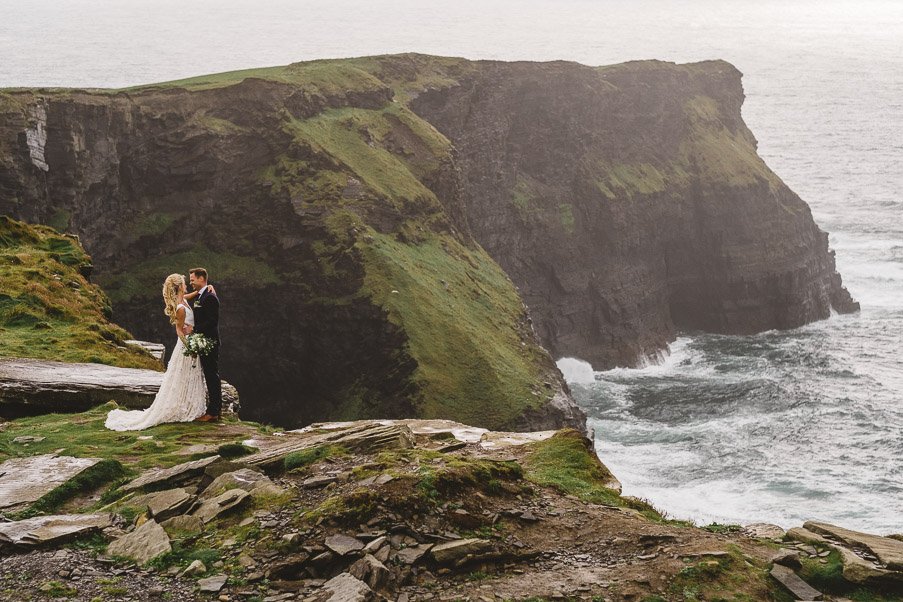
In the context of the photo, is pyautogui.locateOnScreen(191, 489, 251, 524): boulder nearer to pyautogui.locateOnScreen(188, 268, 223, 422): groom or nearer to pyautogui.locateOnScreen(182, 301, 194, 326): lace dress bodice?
pyautogui.locateOnScreen(188, 268, 223, 422): groom

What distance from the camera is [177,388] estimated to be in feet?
73.7

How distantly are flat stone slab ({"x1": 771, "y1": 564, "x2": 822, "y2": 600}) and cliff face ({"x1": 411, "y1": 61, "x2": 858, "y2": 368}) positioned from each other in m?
90.6

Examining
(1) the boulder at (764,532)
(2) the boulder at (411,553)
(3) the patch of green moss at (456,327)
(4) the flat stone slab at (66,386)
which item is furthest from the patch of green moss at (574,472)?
(3) the patch of green moss at (456,327)

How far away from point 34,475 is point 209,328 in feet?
19.0

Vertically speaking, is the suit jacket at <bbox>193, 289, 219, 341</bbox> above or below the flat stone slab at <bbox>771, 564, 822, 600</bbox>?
above

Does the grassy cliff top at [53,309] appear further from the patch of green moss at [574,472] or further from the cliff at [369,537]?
the patch of green moss at [574,472]

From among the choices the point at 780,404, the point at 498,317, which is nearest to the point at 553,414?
the point at 498,317

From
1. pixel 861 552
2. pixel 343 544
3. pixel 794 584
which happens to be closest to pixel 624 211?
pixel 861 552

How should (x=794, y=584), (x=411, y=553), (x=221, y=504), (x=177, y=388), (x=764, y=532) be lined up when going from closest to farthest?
1. (x=411, y=553)
2. (x=794, y=584)
3. (x=221, y=504)
4. (x=764, y=532)
5. (x=177, y=388)

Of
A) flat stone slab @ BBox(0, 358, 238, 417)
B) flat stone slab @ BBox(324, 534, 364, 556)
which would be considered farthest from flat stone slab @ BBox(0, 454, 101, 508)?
flat stone slab @ BBox(324, 534, 364, 556)

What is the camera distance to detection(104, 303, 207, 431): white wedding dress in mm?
22078

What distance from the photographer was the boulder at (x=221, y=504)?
15586mm

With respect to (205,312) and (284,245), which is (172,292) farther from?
(284,245)

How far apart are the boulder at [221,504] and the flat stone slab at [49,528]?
1.51 meters
